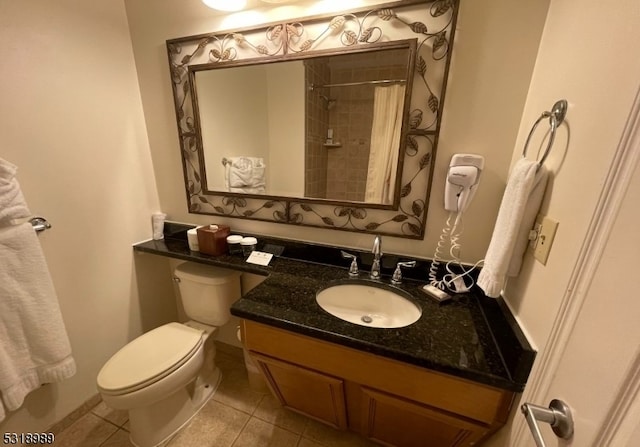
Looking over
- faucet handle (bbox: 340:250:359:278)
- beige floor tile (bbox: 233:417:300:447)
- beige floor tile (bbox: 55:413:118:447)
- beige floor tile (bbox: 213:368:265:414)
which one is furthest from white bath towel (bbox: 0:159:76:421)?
faucet handle (bbox: 340:250:359:278)

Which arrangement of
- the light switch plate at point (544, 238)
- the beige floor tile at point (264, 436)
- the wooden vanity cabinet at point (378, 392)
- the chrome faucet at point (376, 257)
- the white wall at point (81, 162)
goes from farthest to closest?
the beige floor tile at point (264, 436) → the chrome faucet at point (376, 257) → the white wall at point (81, 162) → the wooden vanity cabinet at point (378, 392) → the light switch plate at point (544, 238)

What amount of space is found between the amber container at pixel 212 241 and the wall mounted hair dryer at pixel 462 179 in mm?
1146

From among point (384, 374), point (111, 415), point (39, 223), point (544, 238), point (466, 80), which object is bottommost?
point (111, 415)

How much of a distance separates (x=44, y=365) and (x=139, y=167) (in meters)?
1.04

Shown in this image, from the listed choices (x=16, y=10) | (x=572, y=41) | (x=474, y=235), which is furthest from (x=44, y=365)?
(x=572, y=41)

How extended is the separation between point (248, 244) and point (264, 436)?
0.98 meters

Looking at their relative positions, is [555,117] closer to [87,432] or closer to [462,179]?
[462,179]

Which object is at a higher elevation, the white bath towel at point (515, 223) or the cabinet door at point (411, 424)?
the white bath towel at point (515, 223)

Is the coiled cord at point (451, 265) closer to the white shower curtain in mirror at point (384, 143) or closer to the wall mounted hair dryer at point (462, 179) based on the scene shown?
the wall mounted hair dryer at point (462, 179)

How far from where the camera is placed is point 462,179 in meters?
0.95

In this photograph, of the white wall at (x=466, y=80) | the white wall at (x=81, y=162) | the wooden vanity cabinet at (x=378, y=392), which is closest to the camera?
the wooden vanity cabinet at (x=378, y=392)

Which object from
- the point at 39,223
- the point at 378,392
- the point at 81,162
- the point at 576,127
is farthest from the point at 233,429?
the point at 576,127

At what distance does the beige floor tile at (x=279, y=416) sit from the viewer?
1312mm

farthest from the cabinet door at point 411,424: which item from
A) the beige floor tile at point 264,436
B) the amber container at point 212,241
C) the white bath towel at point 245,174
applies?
the white bath towel at point 245,174
